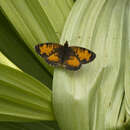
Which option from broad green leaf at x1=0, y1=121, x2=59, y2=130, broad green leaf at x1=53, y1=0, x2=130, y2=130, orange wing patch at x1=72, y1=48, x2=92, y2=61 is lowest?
broad green leaf at x1=0, y1=121, x2=59, y2=130

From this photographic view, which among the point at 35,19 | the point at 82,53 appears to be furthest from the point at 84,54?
the point at 35,19

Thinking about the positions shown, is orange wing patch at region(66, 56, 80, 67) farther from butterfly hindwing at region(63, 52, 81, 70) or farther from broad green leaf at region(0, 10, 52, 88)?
broad green leaf at region(0, 10, 52, 88)

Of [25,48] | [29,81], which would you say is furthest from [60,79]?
[25,48]

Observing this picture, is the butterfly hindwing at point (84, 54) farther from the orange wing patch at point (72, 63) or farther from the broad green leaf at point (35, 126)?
the broad green leaf at point (35, 126)

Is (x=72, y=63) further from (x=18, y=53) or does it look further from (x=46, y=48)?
(x=18, y=53)

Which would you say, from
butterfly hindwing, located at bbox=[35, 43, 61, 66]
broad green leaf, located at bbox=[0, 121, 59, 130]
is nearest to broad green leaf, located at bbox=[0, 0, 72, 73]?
butterfly hindwing, located at bbox=[35, 43, 61, 66]

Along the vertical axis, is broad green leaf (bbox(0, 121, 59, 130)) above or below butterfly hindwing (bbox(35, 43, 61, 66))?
below

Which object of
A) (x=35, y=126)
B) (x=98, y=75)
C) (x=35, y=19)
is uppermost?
(x=35, y=19)
